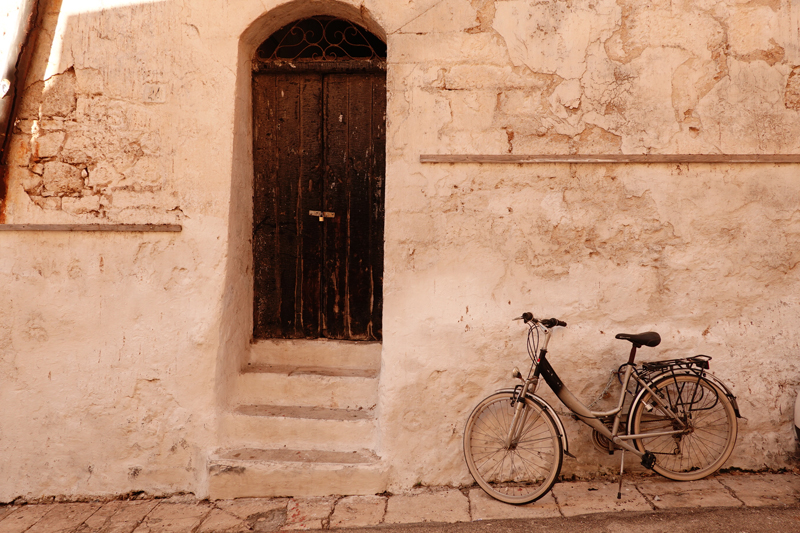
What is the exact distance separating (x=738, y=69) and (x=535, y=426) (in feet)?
8.81

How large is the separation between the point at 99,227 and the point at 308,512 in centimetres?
233

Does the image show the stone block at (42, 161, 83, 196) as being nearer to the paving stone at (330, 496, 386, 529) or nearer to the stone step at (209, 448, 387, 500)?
the stone step at (209, 448, 387, 500)

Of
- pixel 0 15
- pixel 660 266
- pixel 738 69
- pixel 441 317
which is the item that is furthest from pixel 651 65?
pixel 0 15

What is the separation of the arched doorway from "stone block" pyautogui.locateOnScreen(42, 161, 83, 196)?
1.20 m

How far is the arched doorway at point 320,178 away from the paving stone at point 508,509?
1409mm

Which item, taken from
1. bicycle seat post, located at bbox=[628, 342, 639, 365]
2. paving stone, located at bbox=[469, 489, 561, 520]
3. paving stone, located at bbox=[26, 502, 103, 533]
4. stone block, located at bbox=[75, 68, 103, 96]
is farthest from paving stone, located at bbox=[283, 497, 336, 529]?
stone block, located at bbox=[75, 68, 103, 96]

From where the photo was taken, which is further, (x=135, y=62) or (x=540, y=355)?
(x=135, y=62)

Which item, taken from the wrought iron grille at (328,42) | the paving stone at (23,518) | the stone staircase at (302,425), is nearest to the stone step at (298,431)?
the stone staircase at (302,425)

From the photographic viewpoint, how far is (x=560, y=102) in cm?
378

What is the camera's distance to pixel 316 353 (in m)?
4.35

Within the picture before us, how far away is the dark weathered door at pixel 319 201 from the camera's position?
4.33m

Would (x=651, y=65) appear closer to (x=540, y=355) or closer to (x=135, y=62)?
(x=540, y=355)

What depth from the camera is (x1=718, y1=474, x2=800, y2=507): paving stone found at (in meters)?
3.40

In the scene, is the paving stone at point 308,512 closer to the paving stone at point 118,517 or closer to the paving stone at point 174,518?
the paving stone at point 174,518
